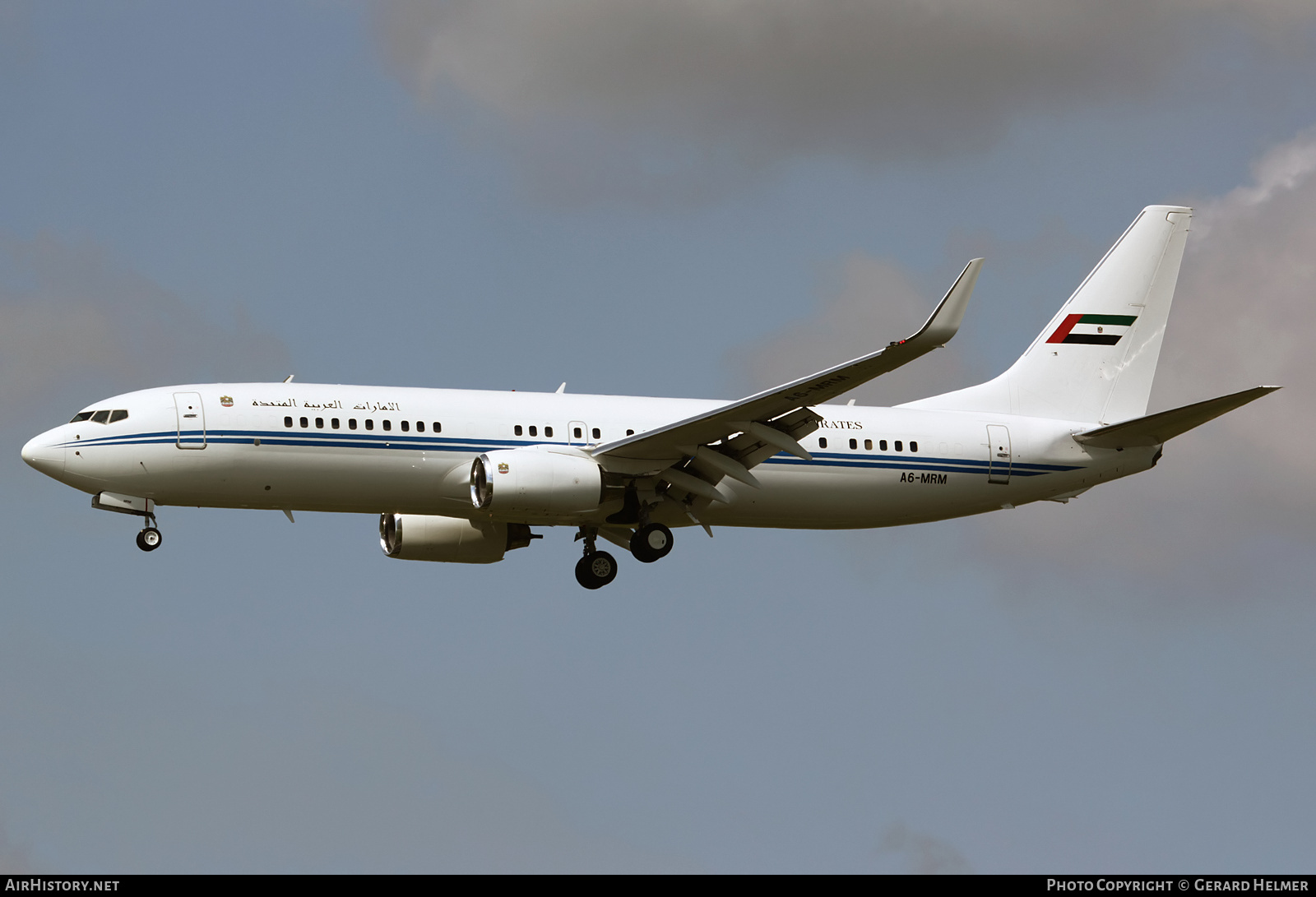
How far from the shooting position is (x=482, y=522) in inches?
1948

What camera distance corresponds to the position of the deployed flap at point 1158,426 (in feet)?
147

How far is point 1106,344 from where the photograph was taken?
53281 mm

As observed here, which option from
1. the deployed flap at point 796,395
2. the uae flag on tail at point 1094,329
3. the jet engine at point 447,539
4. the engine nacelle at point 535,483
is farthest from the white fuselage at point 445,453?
the uae flag on tail at point 1094,329

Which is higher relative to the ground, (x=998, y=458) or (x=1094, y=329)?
(x=1094, y=329)

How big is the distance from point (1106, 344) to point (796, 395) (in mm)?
14817

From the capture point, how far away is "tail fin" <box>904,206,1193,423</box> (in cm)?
5203

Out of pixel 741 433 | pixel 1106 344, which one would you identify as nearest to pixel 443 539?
pixel 741 433

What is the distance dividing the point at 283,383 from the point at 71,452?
5281mm

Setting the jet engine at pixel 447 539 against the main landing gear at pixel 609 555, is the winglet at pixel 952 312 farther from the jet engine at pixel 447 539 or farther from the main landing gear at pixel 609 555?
the jet engine at pixel 447 539

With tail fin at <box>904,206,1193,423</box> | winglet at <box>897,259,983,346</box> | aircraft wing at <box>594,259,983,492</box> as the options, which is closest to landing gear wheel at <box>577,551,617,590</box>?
aircraft wing at <box>594,259,983,492</box>

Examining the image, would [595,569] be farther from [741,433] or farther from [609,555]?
[741,433]

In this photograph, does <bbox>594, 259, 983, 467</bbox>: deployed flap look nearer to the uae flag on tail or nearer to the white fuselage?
the white fuselage

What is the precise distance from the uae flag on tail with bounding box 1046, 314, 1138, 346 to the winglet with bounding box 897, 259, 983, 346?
16197mm

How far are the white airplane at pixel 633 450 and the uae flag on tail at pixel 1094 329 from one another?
0.05 metres
